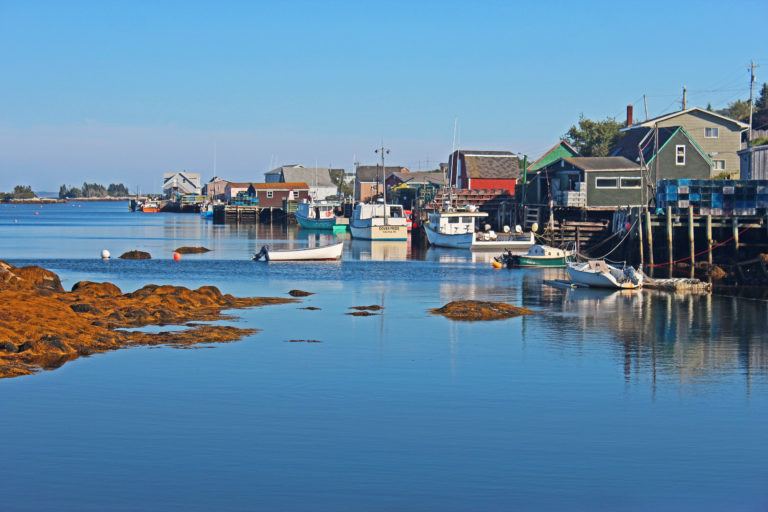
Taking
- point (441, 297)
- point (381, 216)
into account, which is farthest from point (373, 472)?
point (381, 216)

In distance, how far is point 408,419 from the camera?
1858 cm

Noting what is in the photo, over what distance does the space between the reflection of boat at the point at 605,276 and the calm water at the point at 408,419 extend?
7806 millimetres

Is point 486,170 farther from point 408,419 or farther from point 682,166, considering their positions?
point 408,419

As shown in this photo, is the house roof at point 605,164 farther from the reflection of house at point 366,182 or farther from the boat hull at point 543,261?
the reflection of house at point 366,182

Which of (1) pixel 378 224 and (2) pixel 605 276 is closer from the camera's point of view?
(2) pixel 605 276

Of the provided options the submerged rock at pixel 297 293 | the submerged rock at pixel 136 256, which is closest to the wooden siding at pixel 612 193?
the submerged rock at pixel 136 256

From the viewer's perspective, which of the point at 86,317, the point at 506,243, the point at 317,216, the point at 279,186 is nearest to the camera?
the point at 86,317

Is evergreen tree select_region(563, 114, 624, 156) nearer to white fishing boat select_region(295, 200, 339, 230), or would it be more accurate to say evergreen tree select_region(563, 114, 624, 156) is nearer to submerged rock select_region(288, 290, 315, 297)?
white fishing boat select_region(295, 200, 339, 230)

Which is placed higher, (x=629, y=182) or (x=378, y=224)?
(x=629, y=182)

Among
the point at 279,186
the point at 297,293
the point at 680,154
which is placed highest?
the point at 279,186

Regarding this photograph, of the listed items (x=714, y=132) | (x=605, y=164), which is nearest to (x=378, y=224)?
(x=605, y=164)

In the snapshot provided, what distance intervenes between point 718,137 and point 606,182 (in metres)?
15.1

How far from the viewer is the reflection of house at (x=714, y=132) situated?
77.0m

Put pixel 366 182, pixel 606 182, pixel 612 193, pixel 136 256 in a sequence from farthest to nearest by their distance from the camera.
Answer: pixel 366 182
pixel 606 182
pixel 612 193
pixel 136 256
